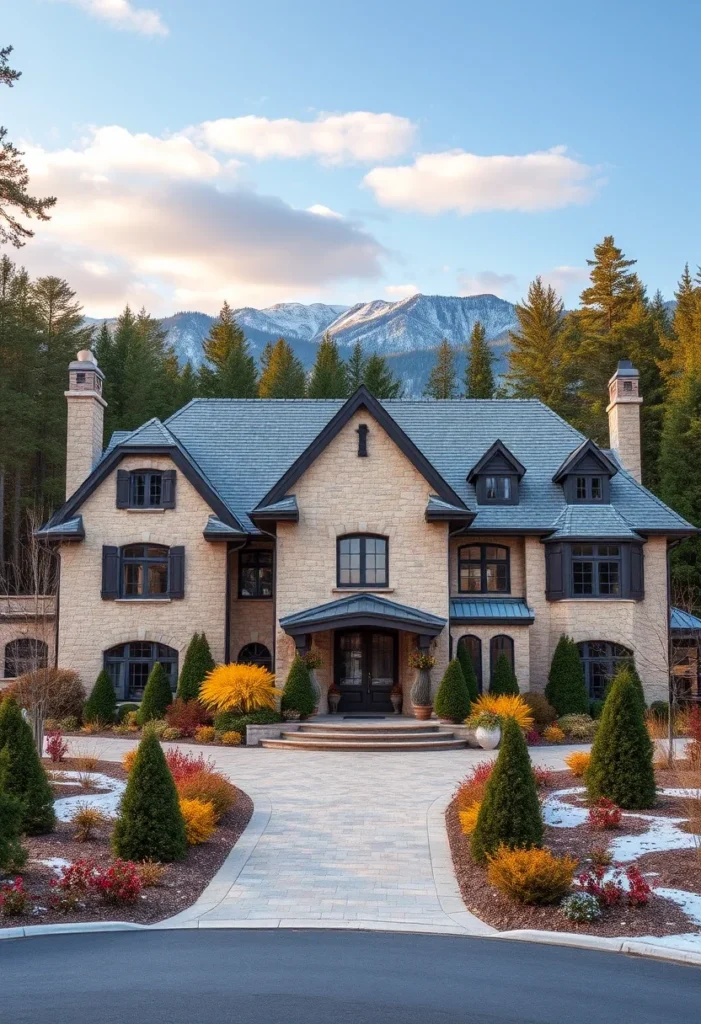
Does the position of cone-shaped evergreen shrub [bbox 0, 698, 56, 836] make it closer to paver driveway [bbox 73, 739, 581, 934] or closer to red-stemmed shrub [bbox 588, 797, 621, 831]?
paver driveway [bbox 73, 739, 581, 934]

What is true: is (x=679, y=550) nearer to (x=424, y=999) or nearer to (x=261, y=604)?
(x=261, y=604)

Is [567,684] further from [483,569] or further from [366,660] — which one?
[366,660]

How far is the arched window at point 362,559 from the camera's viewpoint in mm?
27875

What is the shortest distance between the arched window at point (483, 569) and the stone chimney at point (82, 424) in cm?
1194

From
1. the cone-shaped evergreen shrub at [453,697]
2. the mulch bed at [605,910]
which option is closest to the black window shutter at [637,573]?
the cone-shaped evergreen shrub at [453,697]

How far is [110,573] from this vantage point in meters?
28.8

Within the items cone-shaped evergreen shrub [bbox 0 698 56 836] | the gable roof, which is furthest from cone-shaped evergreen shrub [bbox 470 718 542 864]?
the gable roof

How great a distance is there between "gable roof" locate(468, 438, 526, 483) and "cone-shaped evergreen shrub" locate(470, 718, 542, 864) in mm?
18329

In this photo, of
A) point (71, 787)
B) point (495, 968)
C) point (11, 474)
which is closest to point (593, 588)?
point (71, 787)

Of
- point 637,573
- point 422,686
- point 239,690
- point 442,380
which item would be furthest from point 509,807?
point 442,380

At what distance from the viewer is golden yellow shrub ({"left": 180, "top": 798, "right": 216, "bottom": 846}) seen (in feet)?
43.5

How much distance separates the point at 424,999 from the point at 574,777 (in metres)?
11.0

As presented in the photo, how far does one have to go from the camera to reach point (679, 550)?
4216 centimetres

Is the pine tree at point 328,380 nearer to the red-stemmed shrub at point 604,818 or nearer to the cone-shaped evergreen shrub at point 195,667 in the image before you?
the cone-shaped evergreen shrub at point 195,667
